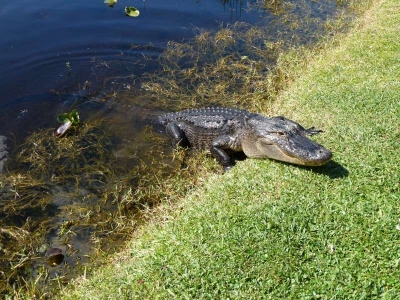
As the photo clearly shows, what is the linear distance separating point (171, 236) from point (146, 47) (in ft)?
18.7

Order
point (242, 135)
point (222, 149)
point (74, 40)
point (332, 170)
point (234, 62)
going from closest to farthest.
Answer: point (332, 170), point (242, 135), point (222, 149), point (234, 62), point (74, 40)

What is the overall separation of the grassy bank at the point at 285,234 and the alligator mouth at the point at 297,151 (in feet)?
0.45

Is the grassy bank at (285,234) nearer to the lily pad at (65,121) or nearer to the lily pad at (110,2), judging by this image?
the lily pad at (65,121)

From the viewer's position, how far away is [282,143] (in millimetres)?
4820

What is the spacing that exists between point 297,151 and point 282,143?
26cm

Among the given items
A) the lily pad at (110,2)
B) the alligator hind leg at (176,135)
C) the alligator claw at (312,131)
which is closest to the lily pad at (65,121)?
the alligator hind leg at (176,135)

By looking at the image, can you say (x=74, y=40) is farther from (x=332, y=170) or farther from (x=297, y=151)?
(x=332, y=170)

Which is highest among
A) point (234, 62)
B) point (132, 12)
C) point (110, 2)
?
point (110, 2)

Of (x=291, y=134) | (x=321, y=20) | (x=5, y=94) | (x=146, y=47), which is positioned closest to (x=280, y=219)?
(x=291, y=134)

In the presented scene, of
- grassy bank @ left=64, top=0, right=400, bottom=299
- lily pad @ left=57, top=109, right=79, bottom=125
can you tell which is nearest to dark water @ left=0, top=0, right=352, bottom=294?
lily pad @ left=57, top=109, right=79, bottom=125

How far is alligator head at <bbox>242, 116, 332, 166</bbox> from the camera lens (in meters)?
4.51

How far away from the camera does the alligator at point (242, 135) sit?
4.65m

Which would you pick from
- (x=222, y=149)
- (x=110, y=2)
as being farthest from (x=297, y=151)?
(x=110, y=2)

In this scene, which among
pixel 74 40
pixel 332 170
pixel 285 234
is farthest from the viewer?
pixel 74 40
